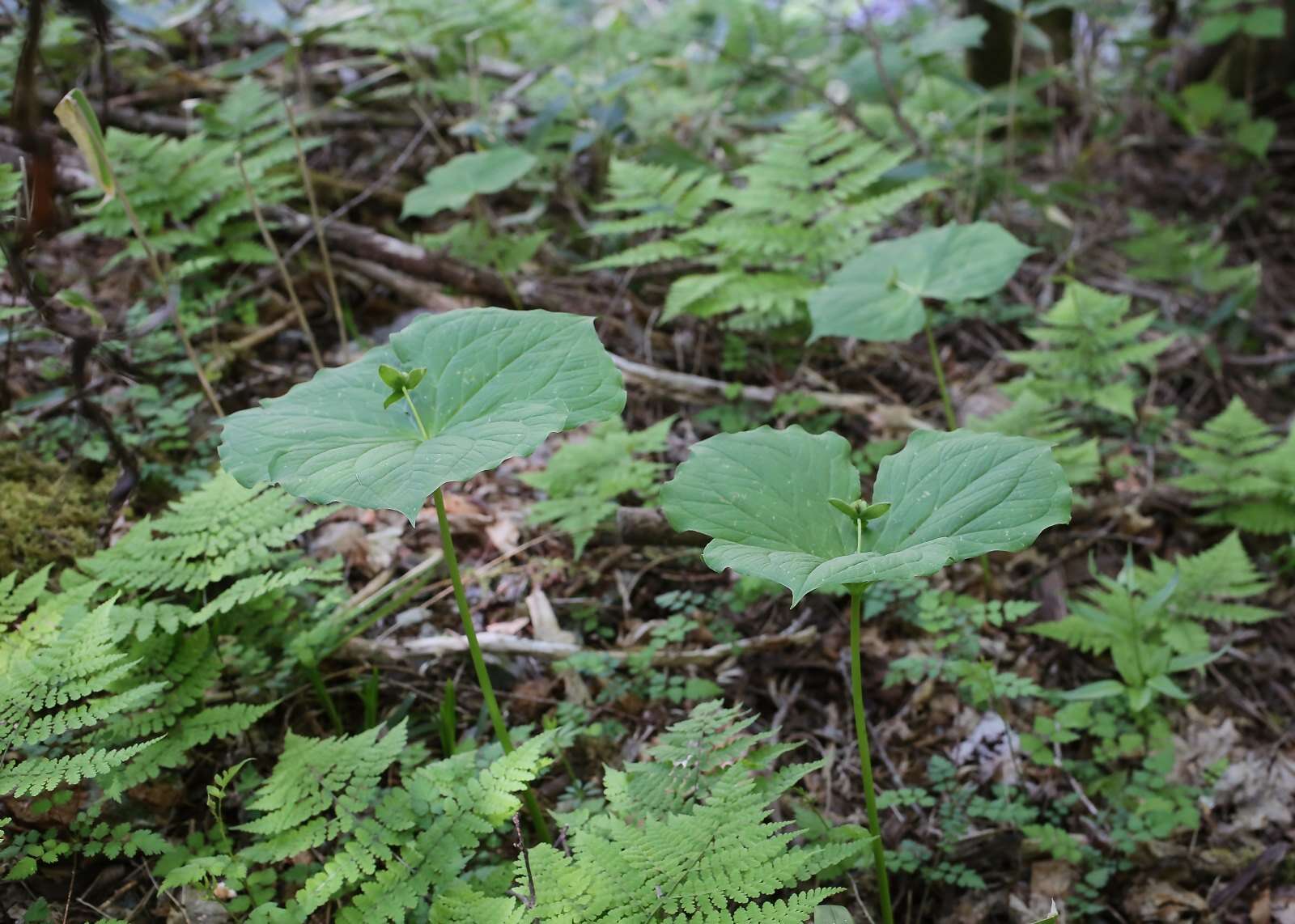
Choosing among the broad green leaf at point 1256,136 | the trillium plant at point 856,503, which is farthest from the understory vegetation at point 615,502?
the broad green leaf at point 1256,136

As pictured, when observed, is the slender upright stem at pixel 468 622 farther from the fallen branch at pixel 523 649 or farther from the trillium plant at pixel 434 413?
the fallen branch at pixel 523 649

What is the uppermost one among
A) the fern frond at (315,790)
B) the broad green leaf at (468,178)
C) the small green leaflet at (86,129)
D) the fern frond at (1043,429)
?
the small green leaflet at (86,129)

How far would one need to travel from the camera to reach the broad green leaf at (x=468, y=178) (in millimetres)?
3627

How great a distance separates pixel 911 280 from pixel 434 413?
5.92ft

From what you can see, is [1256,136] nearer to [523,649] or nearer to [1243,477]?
[1243,477]

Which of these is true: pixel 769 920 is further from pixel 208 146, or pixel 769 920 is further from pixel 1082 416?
pixel 208 146

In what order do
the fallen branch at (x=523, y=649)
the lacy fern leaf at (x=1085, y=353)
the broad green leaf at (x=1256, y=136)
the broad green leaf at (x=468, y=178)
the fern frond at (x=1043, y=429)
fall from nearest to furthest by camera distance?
the fallen branch at (x=523, y=649)
the fern frond at (x=1043, y=429)
the lacy fern leaf at (x=1085, y=353)
the broad green leaf at (x=468, y=178)
the broad green leaf at (x=1256, y=136)

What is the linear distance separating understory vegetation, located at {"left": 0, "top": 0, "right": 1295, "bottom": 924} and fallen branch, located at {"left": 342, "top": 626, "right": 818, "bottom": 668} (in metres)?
0.02

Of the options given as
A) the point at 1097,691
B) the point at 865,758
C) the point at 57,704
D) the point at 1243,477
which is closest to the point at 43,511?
Result: the point at 57,704

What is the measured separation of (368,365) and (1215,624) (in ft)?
9.32

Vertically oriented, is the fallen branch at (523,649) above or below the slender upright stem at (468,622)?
below

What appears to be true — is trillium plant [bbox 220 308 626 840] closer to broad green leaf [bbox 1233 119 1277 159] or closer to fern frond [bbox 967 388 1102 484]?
fern frond [bbox 967 388 1102 484]

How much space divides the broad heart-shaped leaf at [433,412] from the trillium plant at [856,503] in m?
0.29

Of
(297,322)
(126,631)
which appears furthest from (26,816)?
(297,322)
